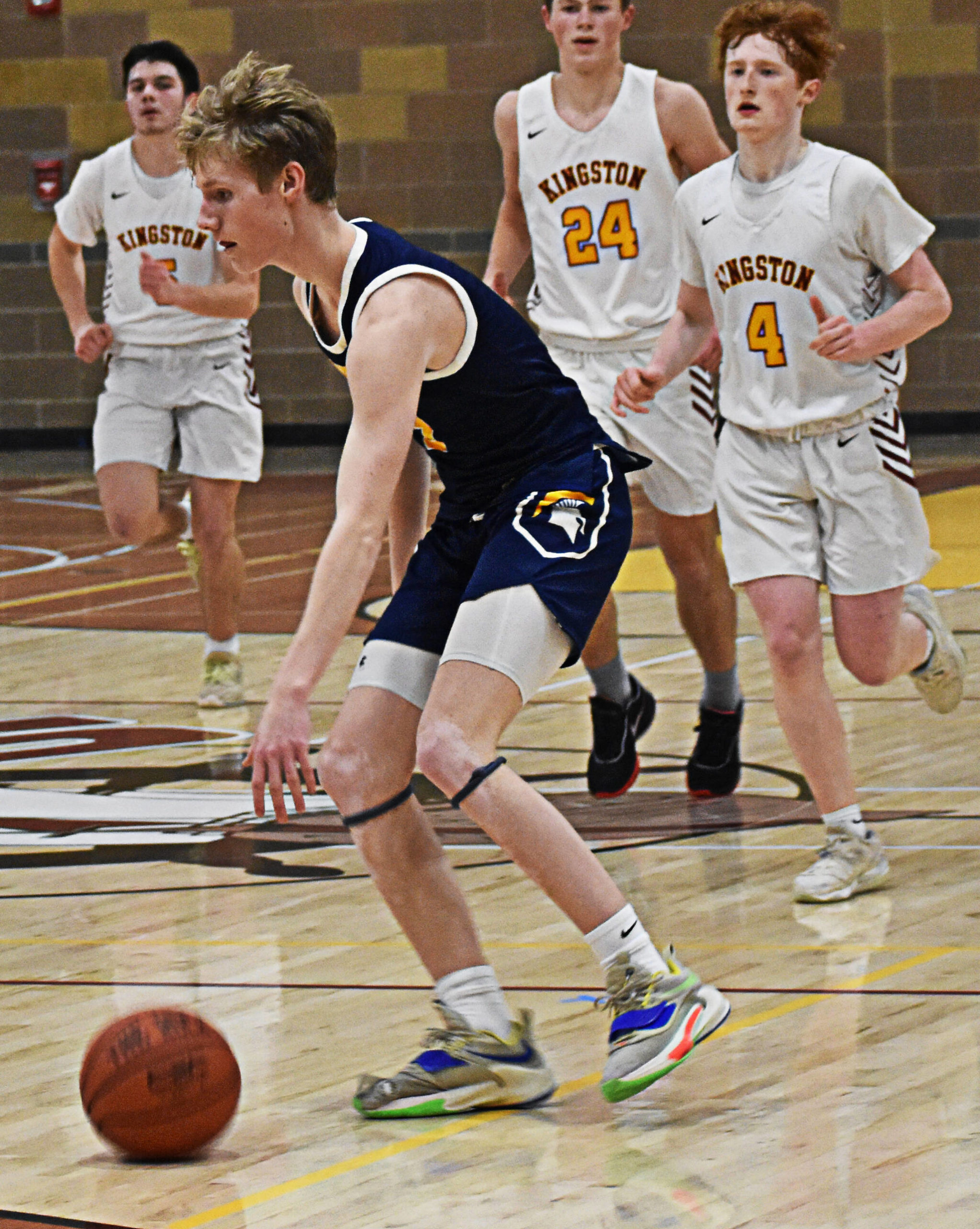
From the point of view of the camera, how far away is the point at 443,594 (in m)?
3.56

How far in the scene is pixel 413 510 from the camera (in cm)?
378

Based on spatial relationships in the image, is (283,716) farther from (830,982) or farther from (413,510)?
(830,982)

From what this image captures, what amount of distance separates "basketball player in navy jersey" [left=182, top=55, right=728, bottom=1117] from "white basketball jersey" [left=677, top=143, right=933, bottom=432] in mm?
1186

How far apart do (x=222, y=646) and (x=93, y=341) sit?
1081 millimetres

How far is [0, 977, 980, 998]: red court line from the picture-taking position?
3883 millimetres

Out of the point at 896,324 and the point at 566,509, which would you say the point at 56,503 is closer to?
the point at 896,324

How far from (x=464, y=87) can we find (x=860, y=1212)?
1267cm

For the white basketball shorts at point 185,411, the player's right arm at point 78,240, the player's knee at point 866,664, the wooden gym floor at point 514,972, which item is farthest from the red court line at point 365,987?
the player's right arm at point 78,240

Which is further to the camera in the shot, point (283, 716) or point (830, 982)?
point (830, 982)

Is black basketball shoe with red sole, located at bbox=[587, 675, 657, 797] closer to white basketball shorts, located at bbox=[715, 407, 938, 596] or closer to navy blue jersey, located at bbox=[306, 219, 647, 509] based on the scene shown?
white basketball shorts, located at bbox=[715, 407, 938, 596]

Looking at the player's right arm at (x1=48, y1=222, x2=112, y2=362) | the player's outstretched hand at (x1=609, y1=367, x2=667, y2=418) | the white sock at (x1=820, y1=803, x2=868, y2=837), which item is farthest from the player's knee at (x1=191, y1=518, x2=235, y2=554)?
the white sock at (x1=820, y1=803, x2=868, y2=837)

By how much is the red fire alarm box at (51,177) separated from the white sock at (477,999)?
1264 centimetres

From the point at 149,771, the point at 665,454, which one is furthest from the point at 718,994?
the point at 149,771

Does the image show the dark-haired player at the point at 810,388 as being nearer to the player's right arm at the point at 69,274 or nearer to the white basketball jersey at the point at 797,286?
the white basketball jersey at the point at 797,286
